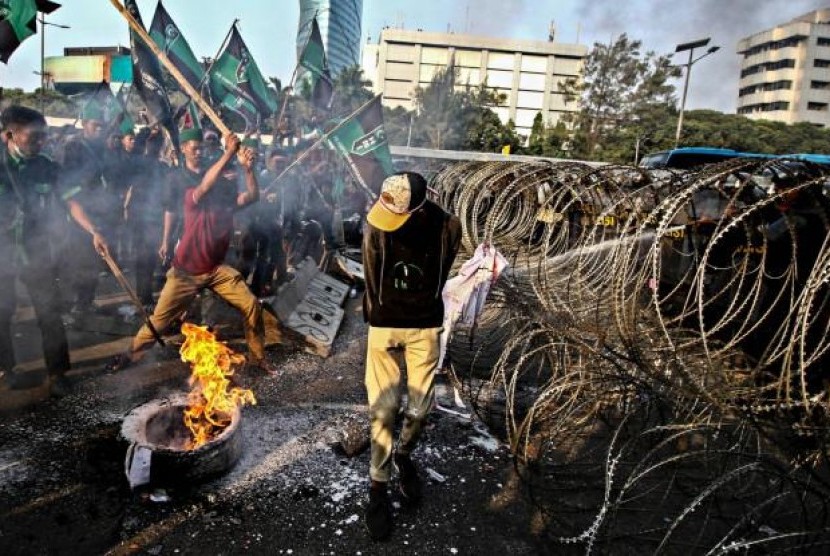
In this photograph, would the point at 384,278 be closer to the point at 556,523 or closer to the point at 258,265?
the point at 556,523

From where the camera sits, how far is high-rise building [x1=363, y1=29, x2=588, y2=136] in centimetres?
8794

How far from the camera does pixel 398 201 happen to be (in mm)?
3377

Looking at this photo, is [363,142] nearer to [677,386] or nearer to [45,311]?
[45,311]

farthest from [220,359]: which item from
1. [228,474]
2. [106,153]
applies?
[106,153]

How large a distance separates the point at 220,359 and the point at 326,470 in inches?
48.4

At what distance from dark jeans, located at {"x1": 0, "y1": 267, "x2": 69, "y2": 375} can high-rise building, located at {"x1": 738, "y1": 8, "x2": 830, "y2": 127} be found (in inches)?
3704

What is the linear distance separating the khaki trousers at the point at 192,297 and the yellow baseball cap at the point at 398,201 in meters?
2.42

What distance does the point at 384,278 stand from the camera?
3467 mm

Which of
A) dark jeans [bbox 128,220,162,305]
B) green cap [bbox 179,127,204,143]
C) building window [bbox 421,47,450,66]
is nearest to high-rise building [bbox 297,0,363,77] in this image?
building window [bbox 421,47,450,66]

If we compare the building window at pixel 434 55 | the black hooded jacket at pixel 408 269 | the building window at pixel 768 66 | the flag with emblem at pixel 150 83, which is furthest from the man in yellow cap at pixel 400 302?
the building window at pixel 768 66

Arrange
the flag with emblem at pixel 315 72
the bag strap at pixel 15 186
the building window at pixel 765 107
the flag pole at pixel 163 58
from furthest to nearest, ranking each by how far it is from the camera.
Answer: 1. the building window at pixel 765 107
2. the flag with emblem at pixel 315 72
3. the bag strap at pixel 15 186
4. the flag pole at pixel 163 58

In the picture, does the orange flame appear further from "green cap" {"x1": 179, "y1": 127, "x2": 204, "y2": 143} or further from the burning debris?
"green cap" {"x1": 179, "y1": 127, "x2": 204, "y2": 143}

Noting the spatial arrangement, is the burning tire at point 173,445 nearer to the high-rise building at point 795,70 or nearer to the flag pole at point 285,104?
the flag pole at point 285,104

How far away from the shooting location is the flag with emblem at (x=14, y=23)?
502 cm
